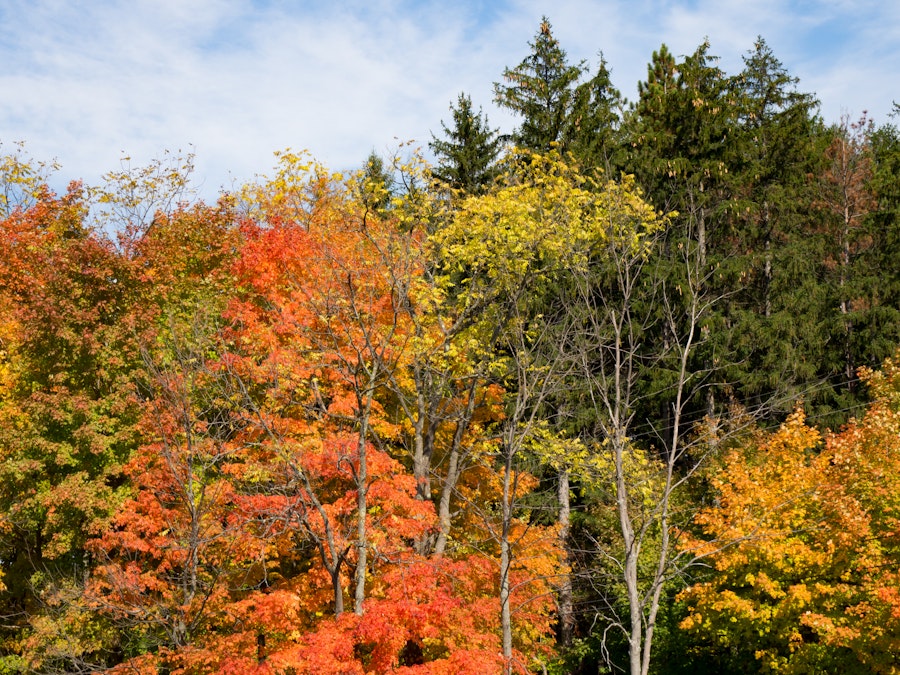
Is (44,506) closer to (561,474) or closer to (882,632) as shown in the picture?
(561,474)

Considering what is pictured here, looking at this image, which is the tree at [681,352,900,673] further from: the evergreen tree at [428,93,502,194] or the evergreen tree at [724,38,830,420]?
the evergreen tree at [428,93,502,194]

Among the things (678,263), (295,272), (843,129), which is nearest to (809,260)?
(678,263)

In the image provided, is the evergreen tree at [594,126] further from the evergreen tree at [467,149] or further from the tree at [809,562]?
the tree at [809,562]

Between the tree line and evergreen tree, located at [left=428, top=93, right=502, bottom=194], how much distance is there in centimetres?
179

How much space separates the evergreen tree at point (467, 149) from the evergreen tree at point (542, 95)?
1.59 metres

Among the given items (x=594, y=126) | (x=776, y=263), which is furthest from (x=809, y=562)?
(x=594, y=126)

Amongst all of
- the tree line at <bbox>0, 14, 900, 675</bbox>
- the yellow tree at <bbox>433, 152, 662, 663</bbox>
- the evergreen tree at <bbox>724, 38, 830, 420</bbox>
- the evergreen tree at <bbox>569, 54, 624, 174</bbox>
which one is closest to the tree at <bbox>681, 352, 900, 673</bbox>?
the tree line at <bbox>0, 14, 900, 675</bbox>

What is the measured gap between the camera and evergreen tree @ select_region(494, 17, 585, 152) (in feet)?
83.4

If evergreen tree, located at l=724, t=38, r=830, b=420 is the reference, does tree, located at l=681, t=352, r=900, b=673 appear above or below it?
below

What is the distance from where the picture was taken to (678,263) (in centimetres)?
2377

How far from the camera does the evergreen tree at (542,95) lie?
83.4 ft

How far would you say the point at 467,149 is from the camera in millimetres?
27172

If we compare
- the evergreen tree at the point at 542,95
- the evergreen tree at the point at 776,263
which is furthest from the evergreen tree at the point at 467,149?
the evergreen tree at the point at 776,263

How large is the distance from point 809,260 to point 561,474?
39.0 ft
